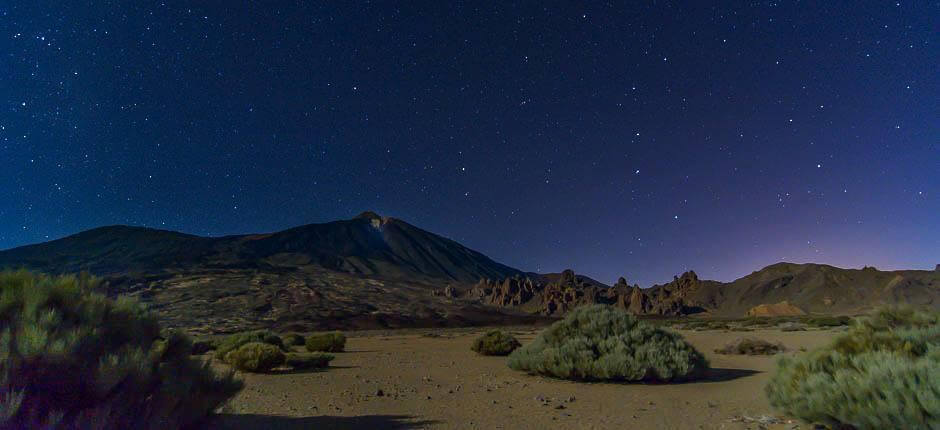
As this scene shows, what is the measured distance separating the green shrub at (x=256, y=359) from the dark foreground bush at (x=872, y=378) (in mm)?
11899

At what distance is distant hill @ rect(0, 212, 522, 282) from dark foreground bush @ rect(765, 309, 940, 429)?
12995 cm

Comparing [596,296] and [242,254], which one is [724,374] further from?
[242,254]

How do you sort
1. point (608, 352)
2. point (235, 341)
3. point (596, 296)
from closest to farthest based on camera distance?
point (608, 352) → point (235, 341) → point (596, 296)

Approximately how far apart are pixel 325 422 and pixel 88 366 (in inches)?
146

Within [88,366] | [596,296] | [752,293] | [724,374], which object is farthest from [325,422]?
[752,293]

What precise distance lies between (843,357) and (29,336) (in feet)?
28.9

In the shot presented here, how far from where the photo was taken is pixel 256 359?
1376cm

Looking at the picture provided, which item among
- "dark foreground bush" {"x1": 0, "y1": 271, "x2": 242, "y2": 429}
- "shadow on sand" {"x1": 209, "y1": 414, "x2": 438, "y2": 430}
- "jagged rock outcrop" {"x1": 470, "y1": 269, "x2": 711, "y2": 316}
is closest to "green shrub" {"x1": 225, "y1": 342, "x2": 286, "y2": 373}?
"shadow on sand" {"x1": 209, "y1": 414, "x2": 438, "y2": 430}

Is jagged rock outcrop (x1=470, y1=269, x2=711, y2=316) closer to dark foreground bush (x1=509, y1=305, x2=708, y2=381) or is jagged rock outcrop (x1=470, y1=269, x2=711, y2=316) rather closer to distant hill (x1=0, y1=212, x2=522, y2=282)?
distant hill (x1=0, y1=212, x2=522, y2=282)

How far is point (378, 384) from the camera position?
11703 mm

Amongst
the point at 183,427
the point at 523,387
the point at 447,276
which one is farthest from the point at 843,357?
the point at 447,276

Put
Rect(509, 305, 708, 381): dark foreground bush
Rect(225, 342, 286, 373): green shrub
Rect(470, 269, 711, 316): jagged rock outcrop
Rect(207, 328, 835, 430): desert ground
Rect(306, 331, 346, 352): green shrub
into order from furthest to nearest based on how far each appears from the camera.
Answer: Rect(470, 269, 711, 316): jagged rock outcrop → Rect(306, 331, 346, 352): green shrub → Rect(225, 342, 286, 373): green shrub → Rect(509, 305, 708, 381): dark foreground bush → Rect(207, 328, 835, 430): desert ground

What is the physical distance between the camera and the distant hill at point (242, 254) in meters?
132

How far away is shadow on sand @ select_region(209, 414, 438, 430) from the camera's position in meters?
7.15
